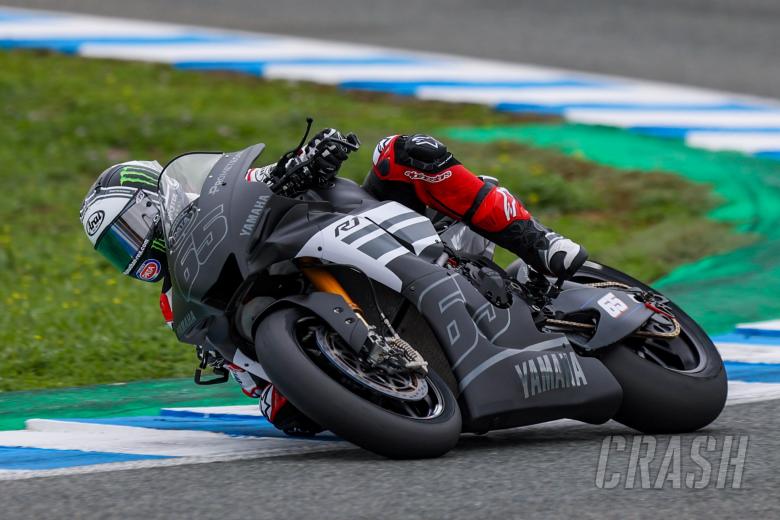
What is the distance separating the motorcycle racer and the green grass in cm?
165

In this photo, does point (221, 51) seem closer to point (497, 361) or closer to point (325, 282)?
point (325, 282)

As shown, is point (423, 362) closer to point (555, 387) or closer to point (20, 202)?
point (555, 387)

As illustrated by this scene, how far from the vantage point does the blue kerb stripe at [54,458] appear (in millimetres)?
4777

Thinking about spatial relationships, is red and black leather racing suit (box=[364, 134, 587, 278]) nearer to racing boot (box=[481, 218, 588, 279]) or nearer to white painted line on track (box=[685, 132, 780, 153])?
racing boot (box=[481, 218, 588, 279])

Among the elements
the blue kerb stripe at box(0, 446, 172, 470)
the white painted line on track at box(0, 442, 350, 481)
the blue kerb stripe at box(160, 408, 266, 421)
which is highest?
the white painted line on track at box(0, 442, 350, 481)

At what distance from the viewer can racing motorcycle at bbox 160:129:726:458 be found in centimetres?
473

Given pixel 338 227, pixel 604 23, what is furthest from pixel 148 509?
pixel 604 23

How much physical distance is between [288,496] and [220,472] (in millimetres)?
418

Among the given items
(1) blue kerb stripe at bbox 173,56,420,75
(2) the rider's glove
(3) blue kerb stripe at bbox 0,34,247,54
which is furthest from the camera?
(3) blue kerb stripe at bbox 0,34,247,54

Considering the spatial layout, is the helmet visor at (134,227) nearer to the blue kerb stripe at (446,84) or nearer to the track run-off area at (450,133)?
the track run-off area at (450,133)

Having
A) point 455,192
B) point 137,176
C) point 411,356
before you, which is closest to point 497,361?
point 411,356

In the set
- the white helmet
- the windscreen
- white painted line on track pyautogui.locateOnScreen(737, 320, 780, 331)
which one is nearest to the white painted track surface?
white painted line on track pyautogui.locateOnScreen(737, 320, 780, 331)

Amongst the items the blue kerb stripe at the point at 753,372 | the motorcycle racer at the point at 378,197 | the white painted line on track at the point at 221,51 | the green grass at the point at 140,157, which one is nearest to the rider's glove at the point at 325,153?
the motorcycle racer at the point at 378,197

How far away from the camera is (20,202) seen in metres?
10.4
